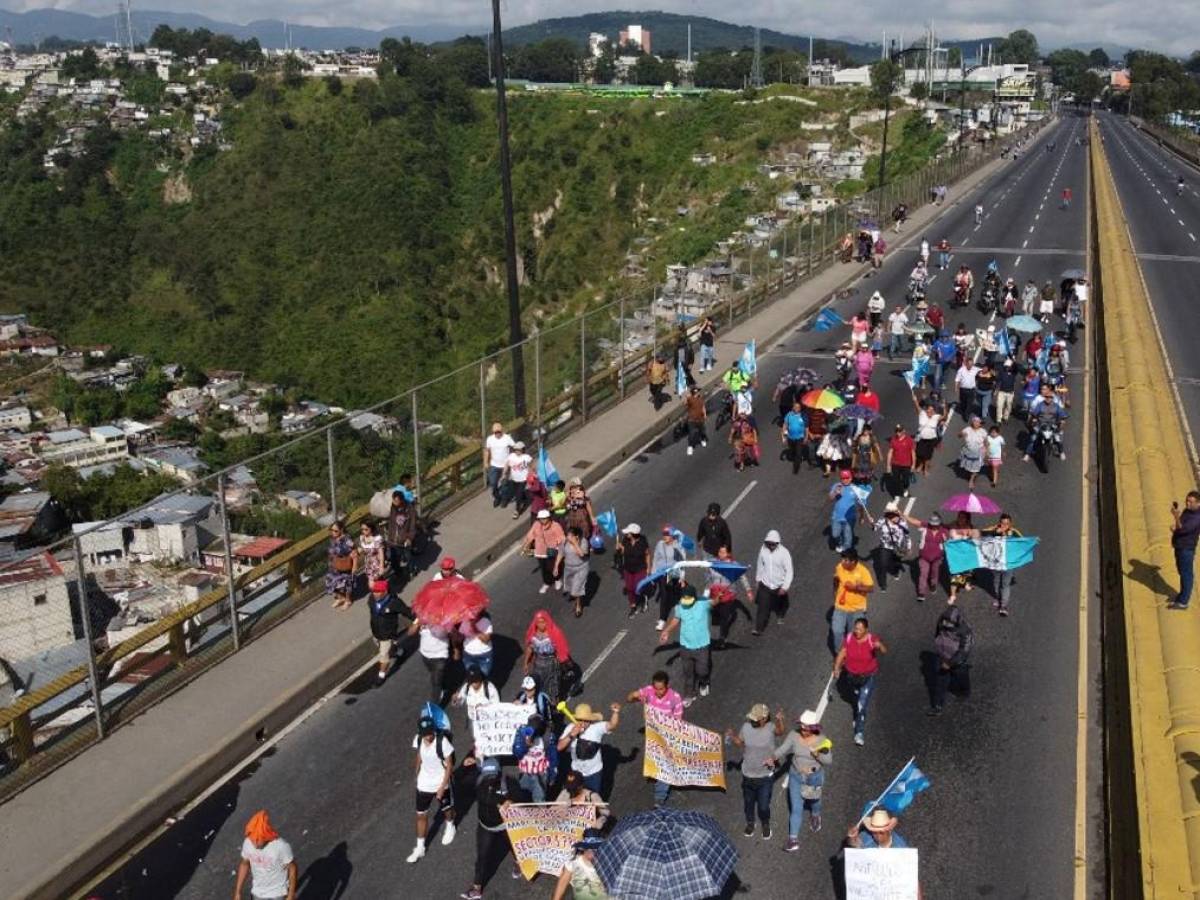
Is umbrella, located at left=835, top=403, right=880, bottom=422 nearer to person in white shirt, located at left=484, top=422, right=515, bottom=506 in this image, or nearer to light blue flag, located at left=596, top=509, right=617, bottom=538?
light blue flag, located at left=596, top=509, right=617, bottom=538

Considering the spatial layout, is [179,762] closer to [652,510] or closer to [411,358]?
[652,510]

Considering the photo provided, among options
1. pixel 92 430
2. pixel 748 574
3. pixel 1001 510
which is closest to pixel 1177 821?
pixel 748 574

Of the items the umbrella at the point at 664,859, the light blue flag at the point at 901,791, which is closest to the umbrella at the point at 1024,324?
the light blue flag at the point at 901,791

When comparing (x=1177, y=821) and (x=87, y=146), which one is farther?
(x=87, y=146)

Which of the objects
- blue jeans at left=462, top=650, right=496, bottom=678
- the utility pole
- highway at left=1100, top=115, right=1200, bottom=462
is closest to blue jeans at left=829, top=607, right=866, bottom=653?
blue jeans at left=462, top=650, right=496, bottom=678

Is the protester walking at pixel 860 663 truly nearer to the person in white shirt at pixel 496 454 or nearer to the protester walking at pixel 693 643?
the protester walking at pixel 693 643

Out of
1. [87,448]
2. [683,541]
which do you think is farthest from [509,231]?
[87,448]

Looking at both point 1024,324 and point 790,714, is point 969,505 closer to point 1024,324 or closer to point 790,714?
point 790,714
